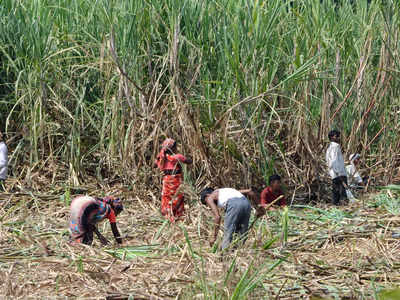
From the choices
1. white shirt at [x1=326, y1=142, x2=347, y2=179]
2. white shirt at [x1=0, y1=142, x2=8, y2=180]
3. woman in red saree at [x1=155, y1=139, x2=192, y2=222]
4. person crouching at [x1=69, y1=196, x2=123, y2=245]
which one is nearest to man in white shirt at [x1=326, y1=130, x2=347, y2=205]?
white shirt at [x1=326, y1=142, x2=347, y2=179]

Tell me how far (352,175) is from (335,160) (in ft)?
1.07

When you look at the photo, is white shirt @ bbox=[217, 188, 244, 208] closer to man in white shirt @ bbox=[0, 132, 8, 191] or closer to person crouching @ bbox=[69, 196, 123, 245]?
person crouching @ bbox=[69, 196, 123, 245]

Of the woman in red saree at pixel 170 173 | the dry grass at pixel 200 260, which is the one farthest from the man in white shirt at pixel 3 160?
the woman in red saree at pixel 170 173

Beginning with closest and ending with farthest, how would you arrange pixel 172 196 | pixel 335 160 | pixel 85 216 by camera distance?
pixel 85 216 < pixel 172 196 < pixel 335 160

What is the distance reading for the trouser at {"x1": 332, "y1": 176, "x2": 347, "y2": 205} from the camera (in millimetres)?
7466

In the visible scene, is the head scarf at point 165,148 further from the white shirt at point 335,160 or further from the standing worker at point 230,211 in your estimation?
the white shirt at point 335,160

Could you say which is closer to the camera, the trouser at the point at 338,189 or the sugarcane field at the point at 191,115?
the sugarcane field at the point at 191,115

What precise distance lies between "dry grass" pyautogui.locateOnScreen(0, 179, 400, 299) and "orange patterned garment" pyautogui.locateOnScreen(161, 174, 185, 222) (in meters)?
0.11

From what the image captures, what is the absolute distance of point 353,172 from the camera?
767 centimetres

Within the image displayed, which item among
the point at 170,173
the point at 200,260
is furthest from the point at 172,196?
the point at 200,260

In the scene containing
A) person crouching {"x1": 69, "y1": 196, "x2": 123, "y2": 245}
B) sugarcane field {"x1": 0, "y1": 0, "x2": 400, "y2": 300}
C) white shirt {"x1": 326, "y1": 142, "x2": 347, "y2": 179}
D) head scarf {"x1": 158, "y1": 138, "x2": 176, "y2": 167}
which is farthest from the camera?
white shirt {"x1": 326, "y1": 142, "x2": 347, "y2": 179}

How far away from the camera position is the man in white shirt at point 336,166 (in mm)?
7367

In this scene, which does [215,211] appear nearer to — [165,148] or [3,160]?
[165,148]

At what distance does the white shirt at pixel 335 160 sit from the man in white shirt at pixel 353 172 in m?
0.21
